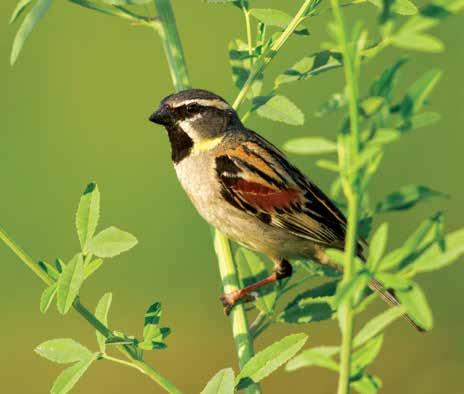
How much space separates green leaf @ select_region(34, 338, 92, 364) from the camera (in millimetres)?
1773

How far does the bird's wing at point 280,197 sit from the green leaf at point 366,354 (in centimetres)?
153

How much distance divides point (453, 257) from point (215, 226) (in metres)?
1.50

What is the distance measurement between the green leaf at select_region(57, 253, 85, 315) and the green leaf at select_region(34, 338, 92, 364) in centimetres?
16

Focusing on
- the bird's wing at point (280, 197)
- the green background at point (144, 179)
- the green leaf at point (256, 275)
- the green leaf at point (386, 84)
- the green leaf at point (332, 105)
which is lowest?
the green background at point (144, 179)

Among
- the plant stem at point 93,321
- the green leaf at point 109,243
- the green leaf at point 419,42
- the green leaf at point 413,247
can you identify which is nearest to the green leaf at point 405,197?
the green leaf at point 413,247

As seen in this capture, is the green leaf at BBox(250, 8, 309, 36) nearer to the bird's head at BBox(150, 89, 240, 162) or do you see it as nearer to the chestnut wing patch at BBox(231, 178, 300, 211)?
the bird's head at BBox(150, 89, 240, 162)

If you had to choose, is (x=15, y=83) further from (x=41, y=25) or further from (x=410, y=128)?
(x=410, y=128)

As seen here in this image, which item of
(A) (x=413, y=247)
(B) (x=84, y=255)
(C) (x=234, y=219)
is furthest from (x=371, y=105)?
(C) (x=234, y=219)

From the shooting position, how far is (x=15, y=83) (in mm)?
6766

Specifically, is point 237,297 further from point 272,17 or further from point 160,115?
point 160,115

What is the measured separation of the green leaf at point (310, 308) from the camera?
194cm

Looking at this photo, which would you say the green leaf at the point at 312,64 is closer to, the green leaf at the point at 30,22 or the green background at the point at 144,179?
the green leaf at the point at 30,22

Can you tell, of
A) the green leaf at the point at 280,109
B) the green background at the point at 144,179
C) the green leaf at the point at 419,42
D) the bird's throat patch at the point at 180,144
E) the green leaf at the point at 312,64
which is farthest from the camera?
the green background at the point at 144,179

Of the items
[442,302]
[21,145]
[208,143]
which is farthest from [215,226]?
[21,145]
